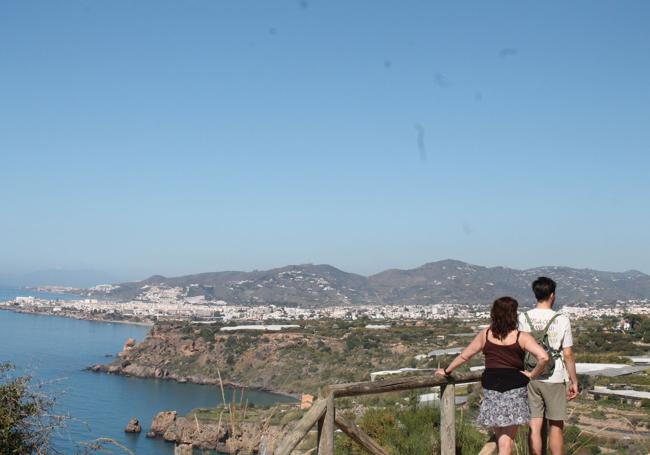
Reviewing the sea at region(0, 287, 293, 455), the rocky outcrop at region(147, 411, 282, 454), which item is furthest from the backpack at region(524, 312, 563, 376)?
the sea at region(0, 287, 293, 455)

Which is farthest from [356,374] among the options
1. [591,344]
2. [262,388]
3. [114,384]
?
[114,384]

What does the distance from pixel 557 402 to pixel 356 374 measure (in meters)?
50.5

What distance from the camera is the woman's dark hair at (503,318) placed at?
3842 millimetres

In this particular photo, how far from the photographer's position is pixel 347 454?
16.8 feet

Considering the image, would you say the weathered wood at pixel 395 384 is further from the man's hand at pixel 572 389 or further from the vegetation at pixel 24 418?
the vegetation at pixel 24 418

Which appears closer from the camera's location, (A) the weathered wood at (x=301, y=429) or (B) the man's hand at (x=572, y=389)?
(A) the weathered wood at (x=301, y=429)

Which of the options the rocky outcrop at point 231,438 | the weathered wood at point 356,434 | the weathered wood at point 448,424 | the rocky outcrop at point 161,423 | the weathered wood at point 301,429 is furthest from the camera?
the rocky outcrop at point 161,423

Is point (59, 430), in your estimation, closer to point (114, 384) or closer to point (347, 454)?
point (347, 454)

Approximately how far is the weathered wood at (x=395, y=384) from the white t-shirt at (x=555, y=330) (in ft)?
1.89

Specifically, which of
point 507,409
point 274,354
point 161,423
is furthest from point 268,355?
point 507,409

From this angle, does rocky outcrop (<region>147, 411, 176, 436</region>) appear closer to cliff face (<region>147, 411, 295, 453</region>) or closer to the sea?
the sea

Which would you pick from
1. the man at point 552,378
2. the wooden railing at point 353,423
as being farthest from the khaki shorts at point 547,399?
the wooden railing at point 353,423

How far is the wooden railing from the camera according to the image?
3.47 m

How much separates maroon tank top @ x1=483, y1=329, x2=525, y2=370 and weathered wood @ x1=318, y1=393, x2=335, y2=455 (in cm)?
95
